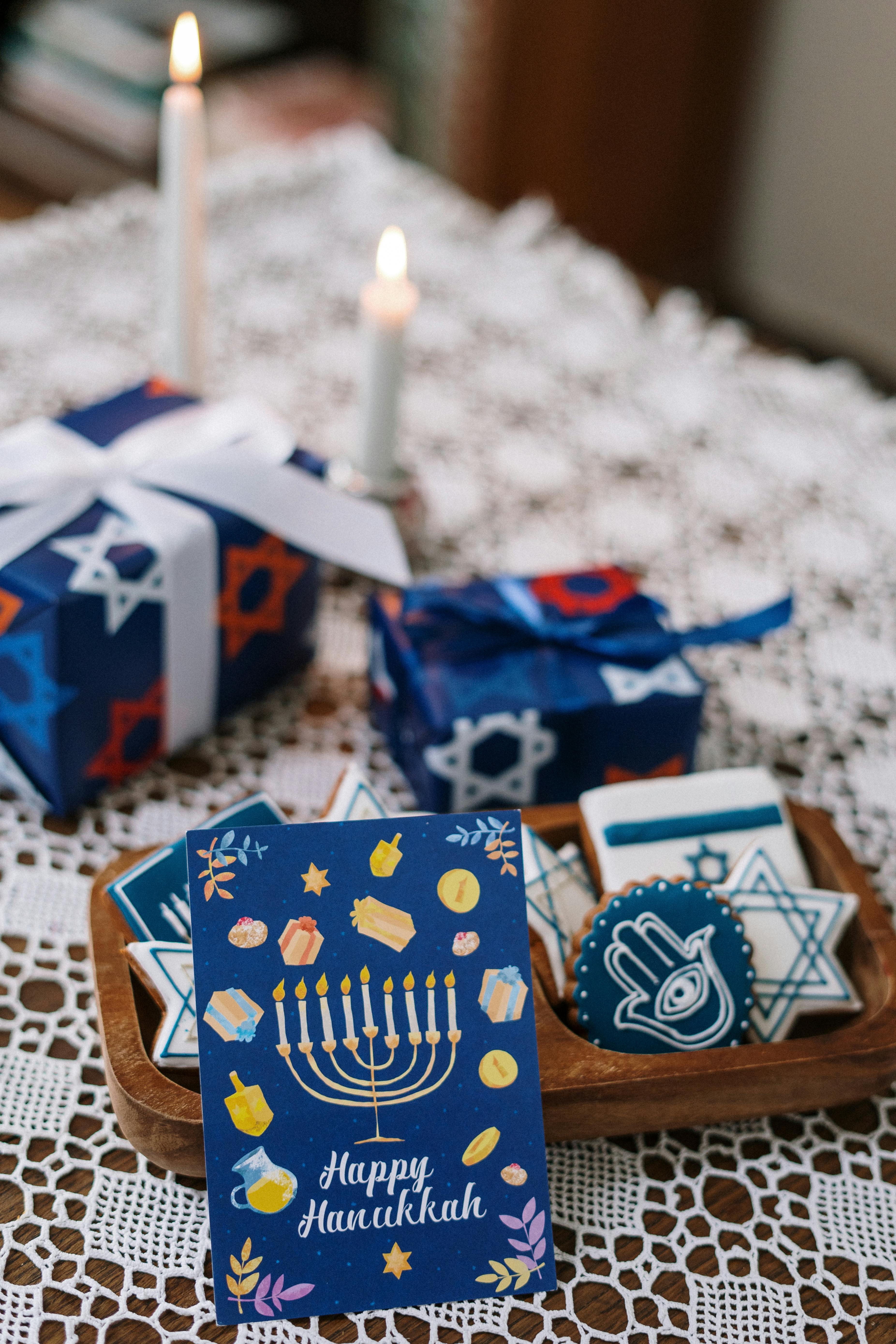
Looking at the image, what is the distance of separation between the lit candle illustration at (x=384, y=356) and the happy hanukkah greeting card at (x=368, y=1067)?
45 centimetres

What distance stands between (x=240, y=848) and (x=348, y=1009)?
3.3 inches

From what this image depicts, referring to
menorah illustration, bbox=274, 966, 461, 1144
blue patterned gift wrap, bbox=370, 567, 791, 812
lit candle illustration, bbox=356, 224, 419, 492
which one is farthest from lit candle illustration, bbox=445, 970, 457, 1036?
lit candle illustration, bbox=356, 224, 419, 492

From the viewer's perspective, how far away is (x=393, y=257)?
2.85 feet

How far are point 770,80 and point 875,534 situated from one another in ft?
6.05

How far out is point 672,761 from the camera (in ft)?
2.54

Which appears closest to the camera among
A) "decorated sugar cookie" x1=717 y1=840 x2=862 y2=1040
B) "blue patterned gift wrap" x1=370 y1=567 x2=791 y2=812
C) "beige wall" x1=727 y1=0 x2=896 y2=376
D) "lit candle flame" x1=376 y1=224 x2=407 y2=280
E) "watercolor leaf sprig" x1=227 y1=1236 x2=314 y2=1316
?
"watercolor leaf sprig" x1=227 y1=1236 x2=314 y2=1316

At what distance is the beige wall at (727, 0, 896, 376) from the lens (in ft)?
7.77

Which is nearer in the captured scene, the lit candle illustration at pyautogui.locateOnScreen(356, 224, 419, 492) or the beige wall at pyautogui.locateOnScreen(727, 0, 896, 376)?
the lit candle illustration at pyautogui.locateOnScreen(356, 224, 419, 492)

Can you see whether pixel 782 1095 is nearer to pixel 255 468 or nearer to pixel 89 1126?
pixel 89 1126

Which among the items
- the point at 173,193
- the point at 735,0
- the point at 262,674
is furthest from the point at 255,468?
the point at 735,0

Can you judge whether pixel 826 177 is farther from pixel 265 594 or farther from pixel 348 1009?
pixel 348 1009

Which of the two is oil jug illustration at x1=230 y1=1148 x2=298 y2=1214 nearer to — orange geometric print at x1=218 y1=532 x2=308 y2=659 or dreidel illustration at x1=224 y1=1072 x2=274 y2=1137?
dreidel illustration at x1=224 y1=1072 x2=274 y2=1137

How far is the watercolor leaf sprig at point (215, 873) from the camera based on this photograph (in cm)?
52

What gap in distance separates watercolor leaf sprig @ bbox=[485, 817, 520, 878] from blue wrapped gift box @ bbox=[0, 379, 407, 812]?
0.97 feet
